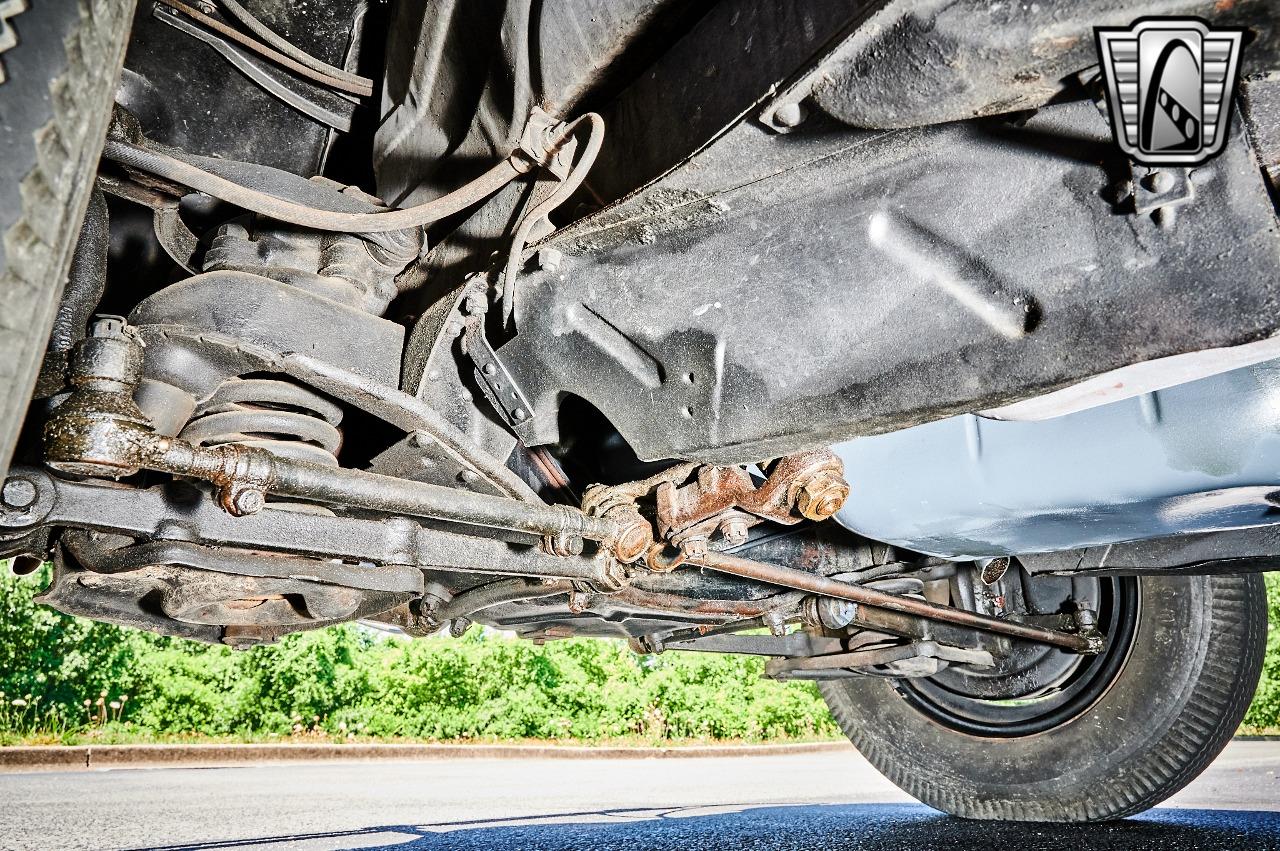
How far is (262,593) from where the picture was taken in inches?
56.1

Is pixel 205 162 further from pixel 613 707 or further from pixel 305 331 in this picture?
pixel 613 707

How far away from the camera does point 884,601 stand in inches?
67.9

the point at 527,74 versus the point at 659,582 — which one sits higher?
the point at 527,74

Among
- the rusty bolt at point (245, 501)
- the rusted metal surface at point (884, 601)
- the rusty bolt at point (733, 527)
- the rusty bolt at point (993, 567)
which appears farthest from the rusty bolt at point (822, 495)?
the rusty bolt at point (993, 567)

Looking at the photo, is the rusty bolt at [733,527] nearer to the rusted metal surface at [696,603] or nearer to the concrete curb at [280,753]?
the rusted metal surface at [696,603]

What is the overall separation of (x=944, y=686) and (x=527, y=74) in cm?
239

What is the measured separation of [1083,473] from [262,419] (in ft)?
4.76

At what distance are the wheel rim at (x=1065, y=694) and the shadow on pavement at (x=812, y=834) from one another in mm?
290

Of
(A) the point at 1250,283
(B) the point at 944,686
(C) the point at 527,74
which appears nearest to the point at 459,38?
(C) the point at 527,74

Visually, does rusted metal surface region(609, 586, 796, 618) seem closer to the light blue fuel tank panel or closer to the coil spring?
the light blue fuel tank panel

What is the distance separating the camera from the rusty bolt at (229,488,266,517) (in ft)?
3.01

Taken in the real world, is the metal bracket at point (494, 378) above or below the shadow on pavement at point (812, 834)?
above

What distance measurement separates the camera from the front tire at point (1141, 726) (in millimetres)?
2062

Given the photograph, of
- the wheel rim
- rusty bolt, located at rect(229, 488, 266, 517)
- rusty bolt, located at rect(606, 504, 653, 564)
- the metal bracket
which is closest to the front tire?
the wheel rim
